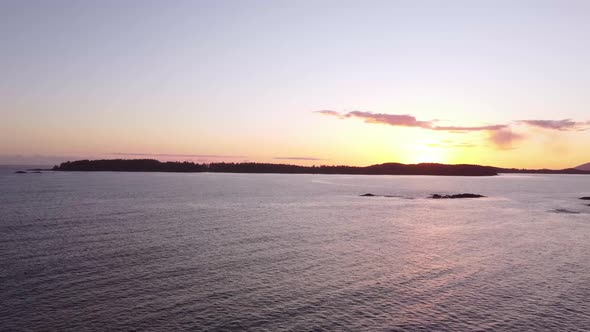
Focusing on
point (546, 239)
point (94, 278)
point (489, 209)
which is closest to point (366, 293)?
point (94, 278)

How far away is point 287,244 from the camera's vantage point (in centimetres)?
5906

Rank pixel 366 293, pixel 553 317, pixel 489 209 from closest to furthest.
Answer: pixel 553 317 < pixel 366 293 < pixel 489 209

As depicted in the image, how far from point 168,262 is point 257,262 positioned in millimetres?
10043

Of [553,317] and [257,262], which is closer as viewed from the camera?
[553,317]

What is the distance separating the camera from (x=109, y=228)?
6881 centimetres

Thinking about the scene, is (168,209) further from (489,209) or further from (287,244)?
(489,209)

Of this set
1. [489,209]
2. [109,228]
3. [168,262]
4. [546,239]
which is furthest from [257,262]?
[489,209]

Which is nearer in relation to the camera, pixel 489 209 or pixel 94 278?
pixel 94 278

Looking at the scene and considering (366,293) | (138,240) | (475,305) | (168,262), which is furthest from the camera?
(138,240)

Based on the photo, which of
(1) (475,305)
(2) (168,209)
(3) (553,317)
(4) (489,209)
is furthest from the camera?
(4) (489,209)

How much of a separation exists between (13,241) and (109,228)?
15178 millimetres

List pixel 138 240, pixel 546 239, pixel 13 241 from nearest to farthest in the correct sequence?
pixel 13 241, pixel 138 240, pixel 546 239

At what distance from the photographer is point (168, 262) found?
46.7 m

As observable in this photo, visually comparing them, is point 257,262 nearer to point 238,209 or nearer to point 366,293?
point 366,293
